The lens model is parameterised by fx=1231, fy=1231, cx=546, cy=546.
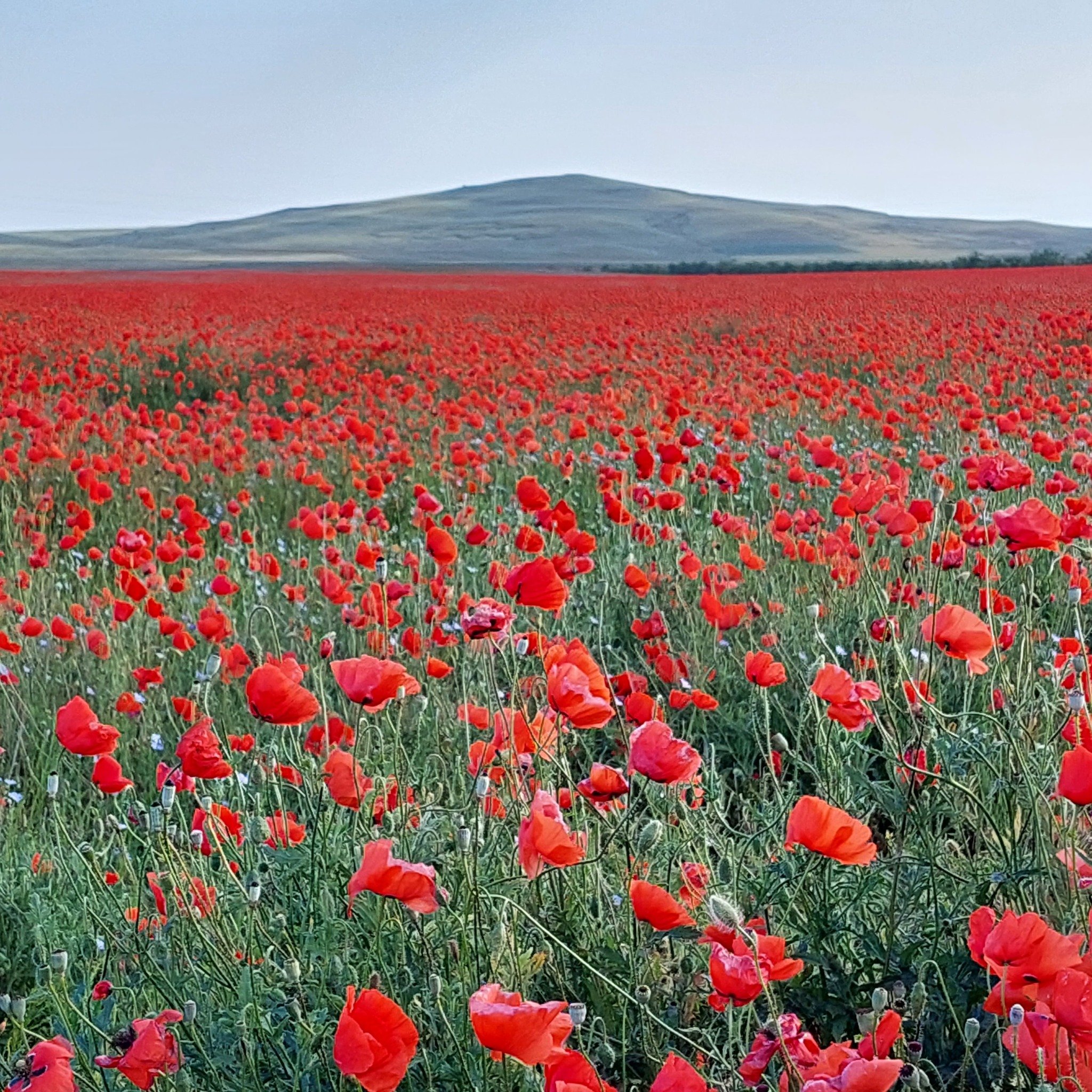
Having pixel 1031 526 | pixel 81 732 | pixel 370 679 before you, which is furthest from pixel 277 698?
pixel 1031 526

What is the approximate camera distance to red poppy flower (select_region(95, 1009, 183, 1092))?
1.29 meters

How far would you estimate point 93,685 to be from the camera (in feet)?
12.0

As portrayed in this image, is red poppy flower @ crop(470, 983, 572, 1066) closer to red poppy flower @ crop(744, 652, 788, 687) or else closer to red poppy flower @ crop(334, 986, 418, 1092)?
red poppy flower @ crop(334, 986, 418, 1092)

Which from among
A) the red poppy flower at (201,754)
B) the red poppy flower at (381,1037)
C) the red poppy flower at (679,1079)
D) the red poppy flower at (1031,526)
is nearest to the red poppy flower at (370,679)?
the red poppy flower at (201,754)

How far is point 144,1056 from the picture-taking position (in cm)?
129

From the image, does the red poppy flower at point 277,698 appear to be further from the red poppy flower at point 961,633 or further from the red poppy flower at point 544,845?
the red poppy flower at point 961,633

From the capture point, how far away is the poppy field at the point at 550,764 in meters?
1.42

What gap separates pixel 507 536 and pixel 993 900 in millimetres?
2961

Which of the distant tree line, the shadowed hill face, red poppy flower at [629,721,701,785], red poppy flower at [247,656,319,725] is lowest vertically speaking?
red poppy flower at [629,721,701,785]

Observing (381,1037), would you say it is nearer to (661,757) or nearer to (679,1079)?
(679,1079)

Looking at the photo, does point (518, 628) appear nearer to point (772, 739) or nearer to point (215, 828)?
point (772, 739)

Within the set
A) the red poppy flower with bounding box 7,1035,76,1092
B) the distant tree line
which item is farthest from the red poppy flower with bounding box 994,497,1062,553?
the distant tree line

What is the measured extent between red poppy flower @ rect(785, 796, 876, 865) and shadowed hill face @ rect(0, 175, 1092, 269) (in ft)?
218

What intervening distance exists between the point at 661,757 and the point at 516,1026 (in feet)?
1.61
